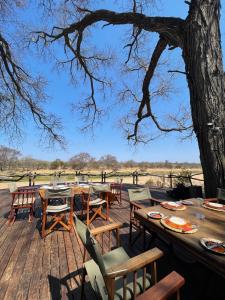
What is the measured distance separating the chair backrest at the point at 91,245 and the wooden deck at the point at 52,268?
913mm

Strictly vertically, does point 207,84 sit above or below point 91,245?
above

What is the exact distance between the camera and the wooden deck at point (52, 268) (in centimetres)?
210

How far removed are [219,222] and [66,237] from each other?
2798 mm

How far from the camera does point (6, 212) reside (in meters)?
5.41

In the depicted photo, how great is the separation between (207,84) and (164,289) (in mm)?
3654

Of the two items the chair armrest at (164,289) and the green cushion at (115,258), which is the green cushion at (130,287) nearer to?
the green cushion at (115,258)

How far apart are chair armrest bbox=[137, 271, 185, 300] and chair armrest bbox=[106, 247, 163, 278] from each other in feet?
0.68

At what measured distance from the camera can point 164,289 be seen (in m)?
1.20

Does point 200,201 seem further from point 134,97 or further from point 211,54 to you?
point 134,97

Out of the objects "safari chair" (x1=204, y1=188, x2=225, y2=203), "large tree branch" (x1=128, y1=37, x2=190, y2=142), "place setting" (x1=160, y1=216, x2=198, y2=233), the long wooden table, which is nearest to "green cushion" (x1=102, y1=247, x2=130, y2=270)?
the long wooden table

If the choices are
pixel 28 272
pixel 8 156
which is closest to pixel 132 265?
pixel 28 272

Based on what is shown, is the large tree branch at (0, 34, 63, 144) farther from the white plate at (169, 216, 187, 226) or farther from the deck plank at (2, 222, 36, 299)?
the white plate at (169, 216, 187, 226)

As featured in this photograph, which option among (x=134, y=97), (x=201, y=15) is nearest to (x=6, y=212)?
(x=201, y=15)

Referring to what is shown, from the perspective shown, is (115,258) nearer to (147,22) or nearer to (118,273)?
(118,273)
